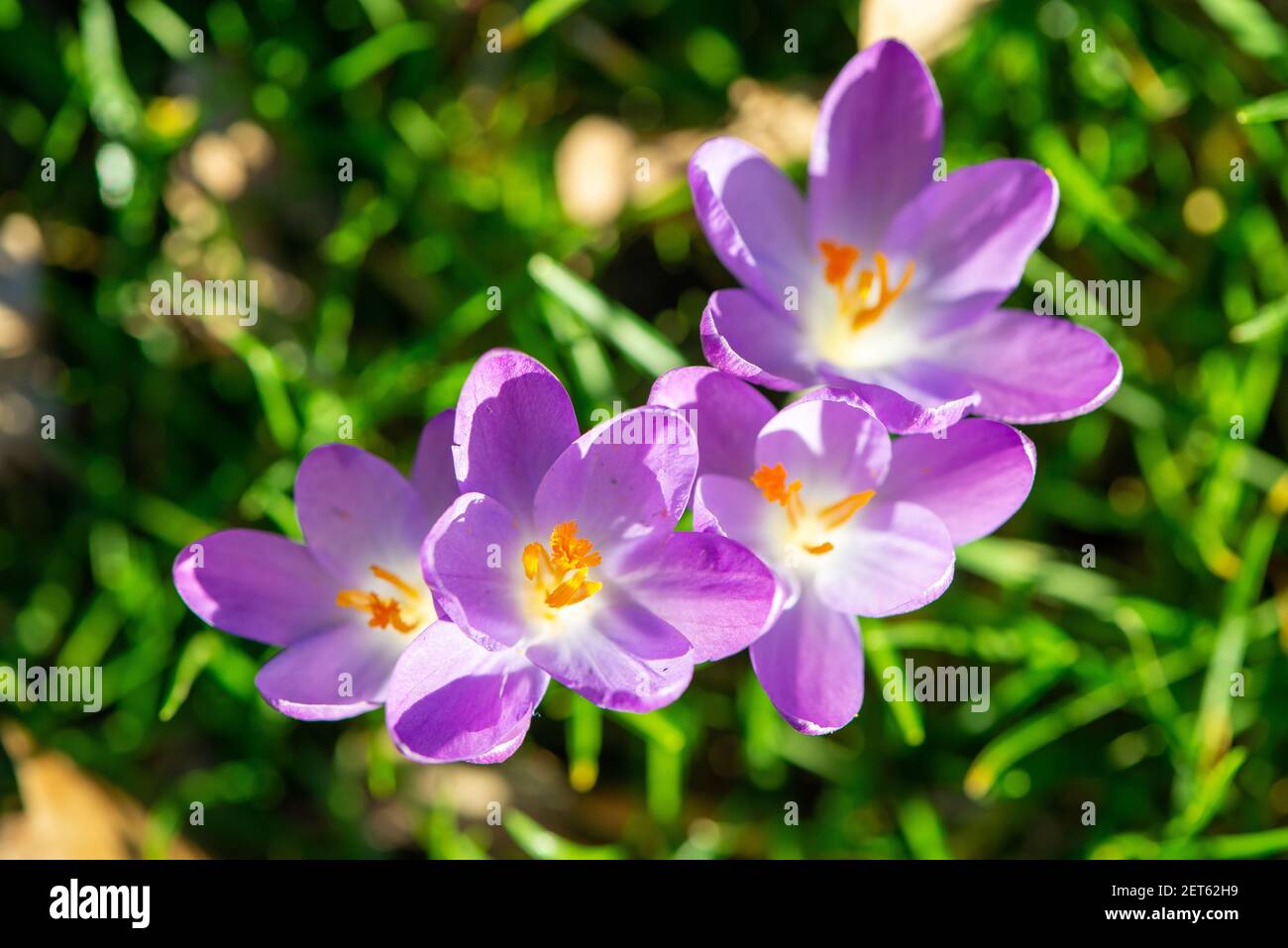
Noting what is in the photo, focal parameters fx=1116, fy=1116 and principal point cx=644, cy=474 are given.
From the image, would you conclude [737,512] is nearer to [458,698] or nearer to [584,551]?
[584,551]

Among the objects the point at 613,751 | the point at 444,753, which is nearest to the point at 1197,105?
the point at 613,751

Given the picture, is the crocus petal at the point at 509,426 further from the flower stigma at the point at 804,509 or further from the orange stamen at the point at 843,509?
the orange stamen at the point at 843,509

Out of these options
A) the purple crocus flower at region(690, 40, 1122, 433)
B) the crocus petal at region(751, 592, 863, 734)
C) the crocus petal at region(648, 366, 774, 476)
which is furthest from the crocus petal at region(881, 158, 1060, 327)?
the crocus petal at region(751, 592, 863, 734)

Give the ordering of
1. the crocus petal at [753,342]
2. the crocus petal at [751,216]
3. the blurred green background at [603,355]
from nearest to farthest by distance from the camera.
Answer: the crocus petal at [753,342] → the crocus petal at [751,216] → the blurred green background at [603,355]

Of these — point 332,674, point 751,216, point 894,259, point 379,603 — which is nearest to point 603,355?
point 751,216

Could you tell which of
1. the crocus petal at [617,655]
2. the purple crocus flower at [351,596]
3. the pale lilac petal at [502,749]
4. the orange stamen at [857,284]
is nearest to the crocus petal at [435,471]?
the purple crocus flower at [351,596]

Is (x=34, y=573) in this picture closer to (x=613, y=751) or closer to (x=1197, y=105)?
(x=613, y=751)
